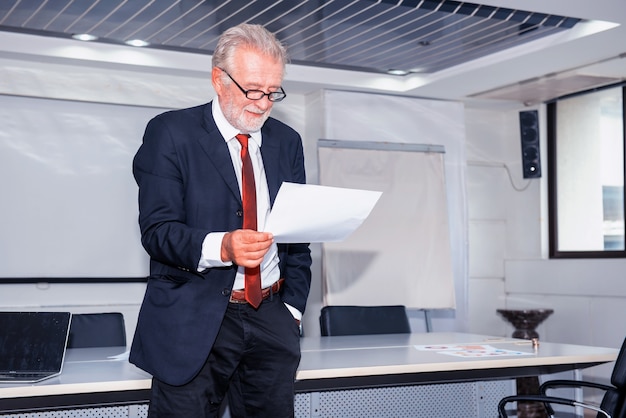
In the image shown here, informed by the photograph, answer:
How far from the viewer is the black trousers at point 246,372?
212cm

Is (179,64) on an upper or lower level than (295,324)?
upper

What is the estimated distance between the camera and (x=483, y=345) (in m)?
4.08

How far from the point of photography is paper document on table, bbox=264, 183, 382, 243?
2049 millimetres

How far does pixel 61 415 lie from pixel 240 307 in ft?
3.30

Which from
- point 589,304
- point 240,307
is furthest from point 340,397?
point 589,304

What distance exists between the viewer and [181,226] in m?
2.04

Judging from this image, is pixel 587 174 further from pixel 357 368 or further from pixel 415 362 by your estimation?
pixel 357 368

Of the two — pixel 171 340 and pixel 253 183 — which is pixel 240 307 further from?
pixel 253 183

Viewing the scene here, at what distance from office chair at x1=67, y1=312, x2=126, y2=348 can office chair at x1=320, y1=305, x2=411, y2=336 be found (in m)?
1.18

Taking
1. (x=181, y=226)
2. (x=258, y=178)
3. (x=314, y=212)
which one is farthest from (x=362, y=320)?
(x=181, y=226)

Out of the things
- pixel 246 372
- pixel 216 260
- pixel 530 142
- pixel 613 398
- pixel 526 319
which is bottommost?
pixel 526 319

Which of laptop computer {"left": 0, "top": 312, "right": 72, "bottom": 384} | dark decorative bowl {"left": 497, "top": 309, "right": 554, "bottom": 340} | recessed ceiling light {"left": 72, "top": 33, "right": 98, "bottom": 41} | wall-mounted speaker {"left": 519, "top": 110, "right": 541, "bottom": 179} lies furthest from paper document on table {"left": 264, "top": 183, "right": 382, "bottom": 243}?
wall-mounted speaker {"left": 519, "top": 110, "right": 541, "bottom": 179}

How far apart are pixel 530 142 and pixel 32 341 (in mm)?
5615

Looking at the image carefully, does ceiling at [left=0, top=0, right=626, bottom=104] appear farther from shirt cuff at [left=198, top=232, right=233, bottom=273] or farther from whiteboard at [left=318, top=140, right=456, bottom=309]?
shirt cuff at [left=198, top=232, right=233, bottom=273]
